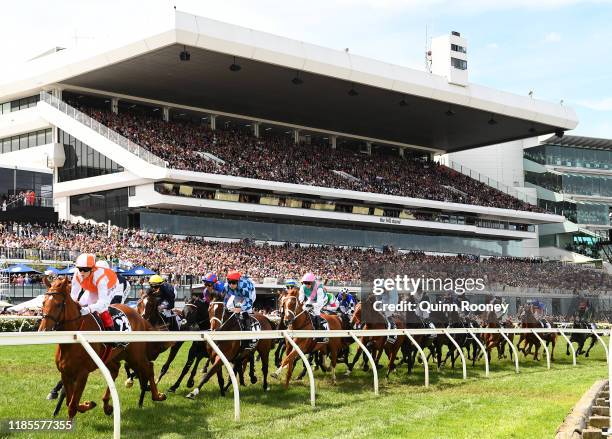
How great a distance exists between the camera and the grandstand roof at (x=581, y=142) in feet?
218

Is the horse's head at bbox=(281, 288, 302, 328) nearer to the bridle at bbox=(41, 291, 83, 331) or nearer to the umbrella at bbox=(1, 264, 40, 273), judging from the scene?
the bridle at bbox=(41, 291, 83, 331)

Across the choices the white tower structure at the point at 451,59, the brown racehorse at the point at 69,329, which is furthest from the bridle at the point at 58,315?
the white tower structure at the point at 451,59

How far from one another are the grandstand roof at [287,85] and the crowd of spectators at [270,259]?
7.33 metres

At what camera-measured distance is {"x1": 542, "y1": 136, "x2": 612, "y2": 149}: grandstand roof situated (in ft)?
218

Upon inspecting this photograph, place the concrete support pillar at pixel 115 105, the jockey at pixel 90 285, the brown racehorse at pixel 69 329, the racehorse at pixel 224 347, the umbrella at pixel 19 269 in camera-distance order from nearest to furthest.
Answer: the brown racehorse at pixel 69 329 < the jockey at pixel 90 285 < the racehorse at pixel 224 347 < the umbrella at pixel 19 269 < the concrete support pillar at pixel 115 105

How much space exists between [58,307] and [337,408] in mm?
3898

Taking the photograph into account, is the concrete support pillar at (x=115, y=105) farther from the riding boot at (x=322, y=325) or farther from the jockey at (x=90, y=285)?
the jockey at (x=90, y=285)

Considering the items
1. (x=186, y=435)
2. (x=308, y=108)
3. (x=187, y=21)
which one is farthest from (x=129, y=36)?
(x=186, y=435)

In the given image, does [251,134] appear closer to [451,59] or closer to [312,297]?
[451,59]

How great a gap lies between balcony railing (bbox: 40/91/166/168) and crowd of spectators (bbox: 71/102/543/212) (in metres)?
0.86

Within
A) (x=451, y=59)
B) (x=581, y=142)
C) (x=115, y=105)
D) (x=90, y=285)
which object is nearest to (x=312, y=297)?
(x=90, y=285)

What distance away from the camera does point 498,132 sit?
51.9m

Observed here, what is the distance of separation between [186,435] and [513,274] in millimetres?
38458

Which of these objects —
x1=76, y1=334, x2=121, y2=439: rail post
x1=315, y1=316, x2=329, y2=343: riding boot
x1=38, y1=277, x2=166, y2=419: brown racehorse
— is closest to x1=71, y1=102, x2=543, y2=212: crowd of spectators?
x1=315, y1=316, x2=329, y2=343: riding boot
